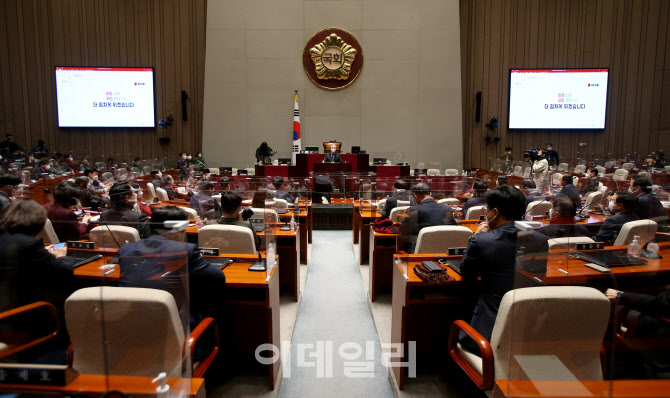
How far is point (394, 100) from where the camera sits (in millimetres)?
12570

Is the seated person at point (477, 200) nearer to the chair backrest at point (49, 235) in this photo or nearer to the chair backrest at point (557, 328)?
the chair backrest at point (557, 328)

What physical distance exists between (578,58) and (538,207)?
10344mm

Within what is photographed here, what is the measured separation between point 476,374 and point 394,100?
11.2 m

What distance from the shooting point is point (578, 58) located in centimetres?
1296

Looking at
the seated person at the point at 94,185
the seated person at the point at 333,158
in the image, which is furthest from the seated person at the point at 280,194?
the seated person at the point at 333,158

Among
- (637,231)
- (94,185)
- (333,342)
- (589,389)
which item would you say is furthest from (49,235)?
(637,231)

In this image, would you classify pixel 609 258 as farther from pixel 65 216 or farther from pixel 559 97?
pixel 559 97

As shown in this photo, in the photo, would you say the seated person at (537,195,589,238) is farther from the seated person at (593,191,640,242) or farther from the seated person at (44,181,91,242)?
the seated person at (44,181,91,242)

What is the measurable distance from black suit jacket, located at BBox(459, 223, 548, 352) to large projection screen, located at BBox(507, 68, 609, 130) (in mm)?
12003

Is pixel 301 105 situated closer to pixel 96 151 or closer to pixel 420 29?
pixel 420 29

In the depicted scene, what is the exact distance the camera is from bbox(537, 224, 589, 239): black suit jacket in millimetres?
2812

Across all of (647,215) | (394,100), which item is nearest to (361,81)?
(394,100)

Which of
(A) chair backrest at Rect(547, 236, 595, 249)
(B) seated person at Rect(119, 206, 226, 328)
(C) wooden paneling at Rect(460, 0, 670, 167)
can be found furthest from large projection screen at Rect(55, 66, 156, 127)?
(A) chair backrest at Rect(547, 236, 595, 249)

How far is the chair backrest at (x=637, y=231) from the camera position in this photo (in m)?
3.23
